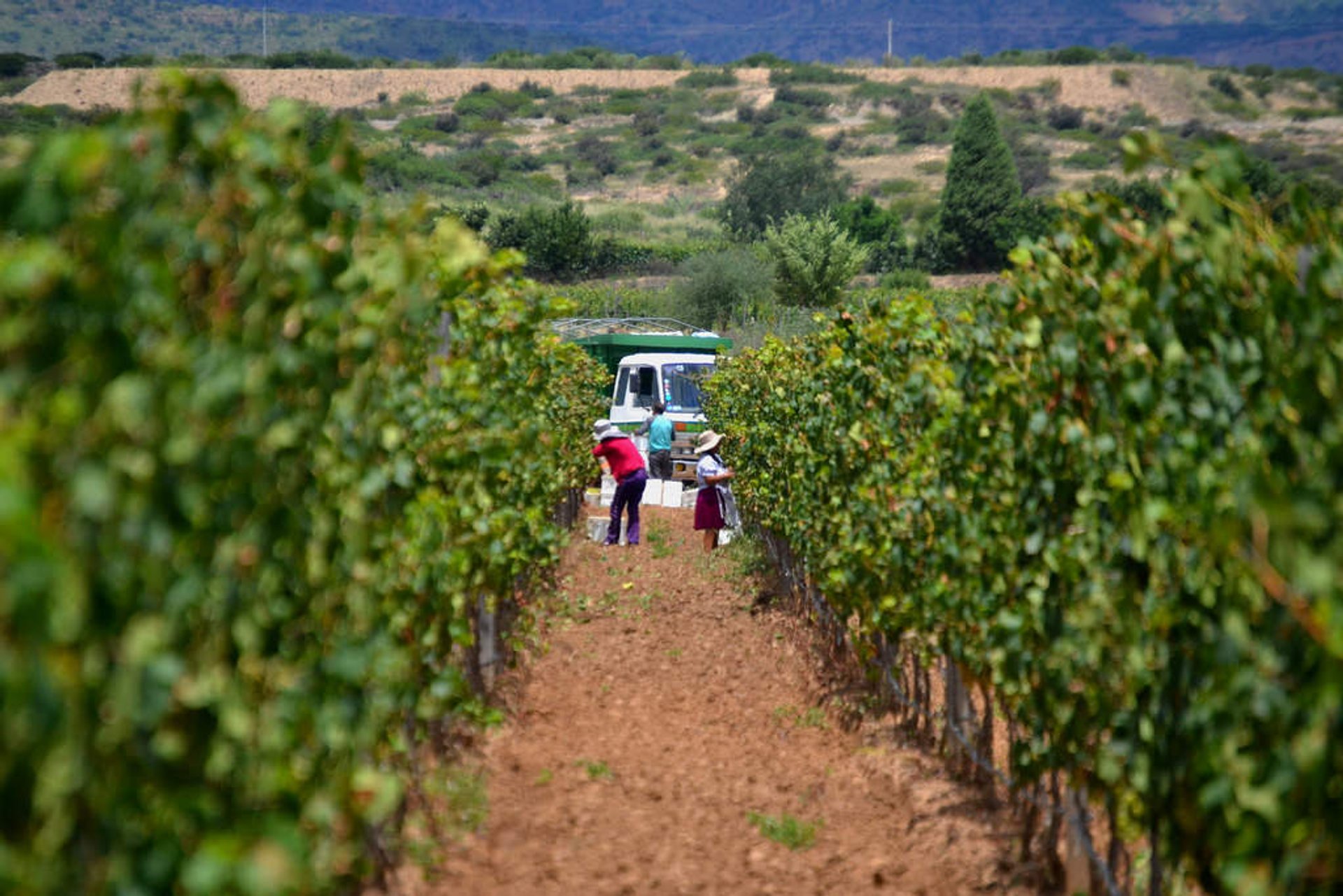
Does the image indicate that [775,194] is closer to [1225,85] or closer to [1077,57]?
[1225,85]

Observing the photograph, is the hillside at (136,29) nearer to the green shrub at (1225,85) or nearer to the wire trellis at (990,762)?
the green shrub at (1225,85)

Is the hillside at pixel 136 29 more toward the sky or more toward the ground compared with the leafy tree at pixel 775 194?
more toward the sky

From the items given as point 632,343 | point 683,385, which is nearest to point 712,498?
point 683,385

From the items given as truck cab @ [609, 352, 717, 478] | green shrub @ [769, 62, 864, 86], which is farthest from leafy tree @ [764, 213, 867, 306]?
green shrub @ [769, 62, 864, 86]

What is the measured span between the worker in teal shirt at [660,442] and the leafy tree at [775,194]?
49098mm

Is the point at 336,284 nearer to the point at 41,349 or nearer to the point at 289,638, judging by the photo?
the point at 289,638

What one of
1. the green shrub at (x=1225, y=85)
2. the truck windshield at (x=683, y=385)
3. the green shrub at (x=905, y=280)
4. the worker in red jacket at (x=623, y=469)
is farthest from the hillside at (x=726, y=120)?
the worker in red jacket at (x=623, y=469)

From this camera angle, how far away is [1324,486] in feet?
8.73

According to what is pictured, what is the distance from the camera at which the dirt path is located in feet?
17.0

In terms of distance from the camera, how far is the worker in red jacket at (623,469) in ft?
49.7

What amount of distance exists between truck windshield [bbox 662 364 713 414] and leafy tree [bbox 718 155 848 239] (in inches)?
1793

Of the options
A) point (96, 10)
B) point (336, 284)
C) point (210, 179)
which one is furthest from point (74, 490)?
point (96, 10)

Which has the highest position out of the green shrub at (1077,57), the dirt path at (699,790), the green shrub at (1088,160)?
the green shrub at (1077,57)

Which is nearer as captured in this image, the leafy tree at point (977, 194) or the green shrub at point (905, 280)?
the green shrub at point (905, 280)
